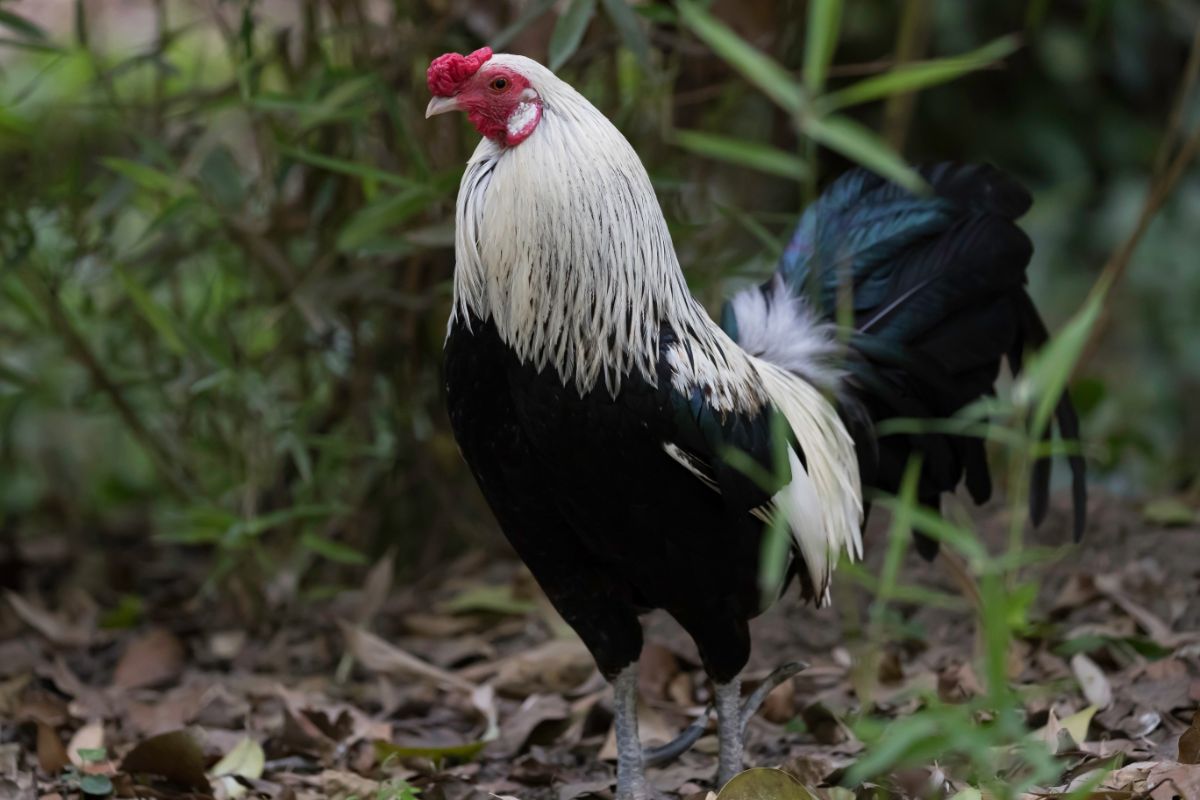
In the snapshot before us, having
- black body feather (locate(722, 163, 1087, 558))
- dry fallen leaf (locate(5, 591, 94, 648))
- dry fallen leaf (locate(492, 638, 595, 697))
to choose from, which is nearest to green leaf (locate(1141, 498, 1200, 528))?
black body feather (locate(722, 163, 1087, 558))

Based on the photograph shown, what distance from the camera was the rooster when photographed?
8.91 ft

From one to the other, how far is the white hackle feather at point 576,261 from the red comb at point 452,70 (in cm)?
5

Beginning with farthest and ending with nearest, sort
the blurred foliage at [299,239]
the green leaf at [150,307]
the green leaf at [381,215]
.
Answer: the blurred foliage at [299,239]
the green leaf at [150,307]
the green leaf at [381,215]

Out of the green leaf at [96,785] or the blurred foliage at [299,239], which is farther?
the blurred foliage at [299,239]

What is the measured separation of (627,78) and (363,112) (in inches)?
41.3

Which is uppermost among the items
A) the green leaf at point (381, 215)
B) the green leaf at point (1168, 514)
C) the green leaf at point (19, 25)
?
the green leaf at point (19, 25)

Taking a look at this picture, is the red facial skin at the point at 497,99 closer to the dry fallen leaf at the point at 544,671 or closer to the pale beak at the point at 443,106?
the pale beak at the point at 443,106

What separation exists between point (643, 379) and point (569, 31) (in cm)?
101

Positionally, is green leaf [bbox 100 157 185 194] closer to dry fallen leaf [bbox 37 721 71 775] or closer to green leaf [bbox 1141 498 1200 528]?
dry fallen leaf [bbox 37 721 71 775]

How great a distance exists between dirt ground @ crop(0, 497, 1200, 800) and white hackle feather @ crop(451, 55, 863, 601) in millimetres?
701

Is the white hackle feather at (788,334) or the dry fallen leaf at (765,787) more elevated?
the white hackle feather at (788,334)

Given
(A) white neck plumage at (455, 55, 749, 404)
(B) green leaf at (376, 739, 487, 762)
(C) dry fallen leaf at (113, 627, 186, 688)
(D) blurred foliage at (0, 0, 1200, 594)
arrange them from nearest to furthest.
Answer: (A) white neck plumage at (455, 55, 749, 404) < (B) green leaf at (376, 739, 487, 762) < (D) blurred foliage at (0, 0, 1200, 594) < (C) dry fallen leaf at (113, 627, 186, 688)

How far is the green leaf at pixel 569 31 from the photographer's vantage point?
3.24m

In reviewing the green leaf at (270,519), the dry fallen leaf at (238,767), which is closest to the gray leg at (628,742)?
the dry fallen leaf at (238,767)
